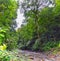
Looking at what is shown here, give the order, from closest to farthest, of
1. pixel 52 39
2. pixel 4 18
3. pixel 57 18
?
pixel 4 18 < pixel 57 18 < pixel 52 39

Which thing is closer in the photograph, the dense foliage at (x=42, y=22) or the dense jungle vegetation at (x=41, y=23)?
the dense jungle vegetation at (x=41, y=23)

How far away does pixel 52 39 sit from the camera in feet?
95.0

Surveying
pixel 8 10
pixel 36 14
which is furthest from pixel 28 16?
pixel 8 10

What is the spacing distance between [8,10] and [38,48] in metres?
7.48

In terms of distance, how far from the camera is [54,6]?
2792 cm

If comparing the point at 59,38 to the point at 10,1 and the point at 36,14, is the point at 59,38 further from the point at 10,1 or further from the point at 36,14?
the point at 10,1

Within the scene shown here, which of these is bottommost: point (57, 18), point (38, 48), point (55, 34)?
point (38, 48)

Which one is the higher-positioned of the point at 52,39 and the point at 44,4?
the point at 44,4

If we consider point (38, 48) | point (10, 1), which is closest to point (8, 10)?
point (10, 1)

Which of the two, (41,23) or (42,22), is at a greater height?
(42,22)

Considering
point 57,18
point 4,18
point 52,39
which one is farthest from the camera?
point 52,39

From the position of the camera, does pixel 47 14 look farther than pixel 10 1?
Yes

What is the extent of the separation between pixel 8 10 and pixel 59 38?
8.38m

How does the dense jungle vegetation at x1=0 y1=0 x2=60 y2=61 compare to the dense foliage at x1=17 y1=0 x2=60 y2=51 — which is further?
the dense foliage at x1=17 y1=0 x2=60 y2=51
